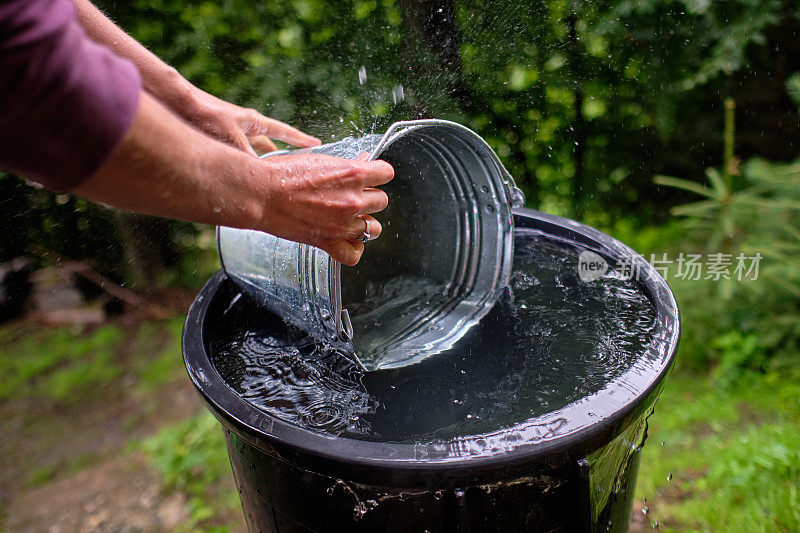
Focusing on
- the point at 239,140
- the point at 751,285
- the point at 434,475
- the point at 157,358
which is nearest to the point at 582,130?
the point at 751,285

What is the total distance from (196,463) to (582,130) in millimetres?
3292

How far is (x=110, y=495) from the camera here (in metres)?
2.81

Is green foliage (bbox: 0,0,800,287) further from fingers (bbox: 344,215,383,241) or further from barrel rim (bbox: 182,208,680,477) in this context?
barrel rim (bbox: 182,208,680,477)

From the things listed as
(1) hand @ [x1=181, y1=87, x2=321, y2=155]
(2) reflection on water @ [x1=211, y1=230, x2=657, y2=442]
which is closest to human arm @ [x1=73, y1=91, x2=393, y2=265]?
(2) reflection on water @ [x1=211, y1=230, x2=657, y2=442]

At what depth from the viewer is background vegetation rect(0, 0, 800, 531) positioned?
2996 mm

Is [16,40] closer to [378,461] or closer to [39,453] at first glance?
[378,461]

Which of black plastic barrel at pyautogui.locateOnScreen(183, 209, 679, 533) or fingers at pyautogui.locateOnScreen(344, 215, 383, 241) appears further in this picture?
fingers at pyautogui.locateOnScreen(344, 215, 383, 241)

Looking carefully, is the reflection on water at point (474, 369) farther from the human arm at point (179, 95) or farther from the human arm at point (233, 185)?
the human arm at point (179, 95)

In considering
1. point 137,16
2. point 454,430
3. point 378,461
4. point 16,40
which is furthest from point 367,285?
point 137,16

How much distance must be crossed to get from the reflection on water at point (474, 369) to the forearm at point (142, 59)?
0.73 metres

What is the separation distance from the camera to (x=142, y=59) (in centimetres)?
172

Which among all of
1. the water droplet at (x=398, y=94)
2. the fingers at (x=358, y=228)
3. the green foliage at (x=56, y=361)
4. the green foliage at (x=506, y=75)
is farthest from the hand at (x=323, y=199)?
the green foliage at (x=56, y=361)

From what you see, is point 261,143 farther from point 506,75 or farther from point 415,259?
point 506,75

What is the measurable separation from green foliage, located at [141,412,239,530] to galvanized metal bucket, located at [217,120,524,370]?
1414mm
